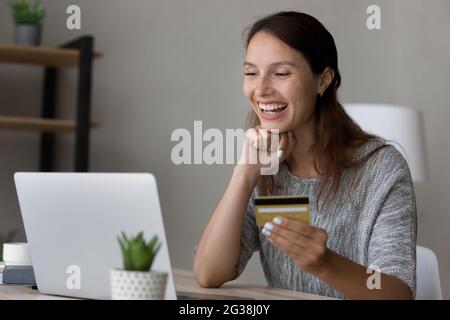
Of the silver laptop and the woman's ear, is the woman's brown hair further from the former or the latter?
the silver laptop

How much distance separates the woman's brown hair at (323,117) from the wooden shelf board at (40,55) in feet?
4.37

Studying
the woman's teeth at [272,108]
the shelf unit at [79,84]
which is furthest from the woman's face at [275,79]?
the shelf unit at [79,84]

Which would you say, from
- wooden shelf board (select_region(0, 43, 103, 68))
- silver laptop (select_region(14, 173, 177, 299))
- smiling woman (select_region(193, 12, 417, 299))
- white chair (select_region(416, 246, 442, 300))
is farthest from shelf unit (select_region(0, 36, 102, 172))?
silver laptop (select_region(14, 173, 177, 299))

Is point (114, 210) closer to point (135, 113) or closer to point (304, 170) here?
point (304, 170)

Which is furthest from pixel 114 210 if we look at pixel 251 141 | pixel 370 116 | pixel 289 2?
pixel 289 2

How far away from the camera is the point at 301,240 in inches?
43.9

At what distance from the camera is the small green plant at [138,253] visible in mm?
742

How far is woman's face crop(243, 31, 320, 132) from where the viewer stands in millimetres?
1485

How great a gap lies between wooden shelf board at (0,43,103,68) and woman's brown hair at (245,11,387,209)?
52.5 inches

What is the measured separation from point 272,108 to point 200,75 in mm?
1736

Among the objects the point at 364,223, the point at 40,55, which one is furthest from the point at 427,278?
the point at 40,55

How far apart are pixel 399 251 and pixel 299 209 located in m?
0.34

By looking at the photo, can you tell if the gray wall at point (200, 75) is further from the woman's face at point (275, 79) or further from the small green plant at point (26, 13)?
the woman's face at point (275, 79)

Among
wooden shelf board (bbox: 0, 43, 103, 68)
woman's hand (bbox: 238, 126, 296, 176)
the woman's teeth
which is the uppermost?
wooden shelf board (bbox: 0, 43, 103, 68)
